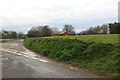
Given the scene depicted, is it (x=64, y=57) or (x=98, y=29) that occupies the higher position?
(x=98, y=29)

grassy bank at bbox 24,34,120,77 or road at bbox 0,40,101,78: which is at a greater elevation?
grassy bank at bbox 24,34,120,77

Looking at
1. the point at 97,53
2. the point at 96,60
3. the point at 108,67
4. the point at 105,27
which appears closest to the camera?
the point at 108,67

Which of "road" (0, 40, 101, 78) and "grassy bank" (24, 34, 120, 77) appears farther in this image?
"grassy bank" (24, 34, 120, 77)

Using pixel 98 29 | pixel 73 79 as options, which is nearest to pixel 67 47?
pixel 73 79

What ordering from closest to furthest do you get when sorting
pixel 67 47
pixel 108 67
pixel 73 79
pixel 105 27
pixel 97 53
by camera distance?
pixel 73 79 → pixel 108 67 → pixel 97 53 → pixel 67 47 → pixel 105 27

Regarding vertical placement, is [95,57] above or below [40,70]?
above

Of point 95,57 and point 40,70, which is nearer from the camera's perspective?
point 40,70

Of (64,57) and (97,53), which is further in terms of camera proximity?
(64,57)

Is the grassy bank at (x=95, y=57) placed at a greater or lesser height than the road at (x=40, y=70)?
greater

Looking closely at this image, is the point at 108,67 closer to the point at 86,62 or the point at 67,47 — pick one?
the point at 86,62

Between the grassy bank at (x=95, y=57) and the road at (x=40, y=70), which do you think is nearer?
the road at (x=40, y=70)

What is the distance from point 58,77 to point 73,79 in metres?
0.69

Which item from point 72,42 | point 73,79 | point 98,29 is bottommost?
point 73,79

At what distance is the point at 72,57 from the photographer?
911cm
